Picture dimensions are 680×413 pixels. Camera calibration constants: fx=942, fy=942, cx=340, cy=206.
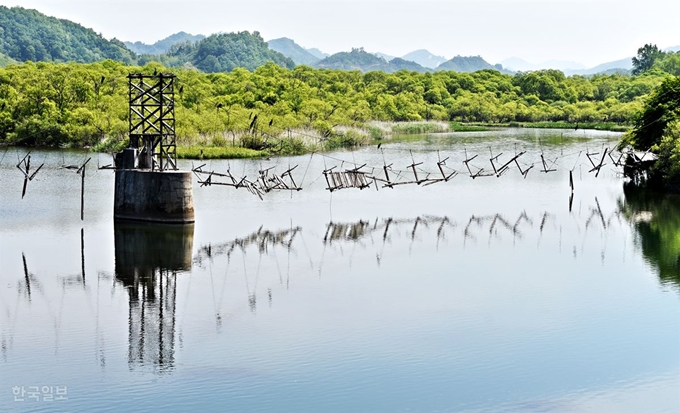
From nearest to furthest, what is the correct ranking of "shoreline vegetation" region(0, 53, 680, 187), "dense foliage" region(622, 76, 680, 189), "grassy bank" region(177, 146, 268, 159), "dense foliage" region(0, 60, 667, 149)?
"dense foliage" region(622, 76, 680, 189), "grassy bank" region(177, 146, 268, 159), "shoreline vegetation" region(0, 53, 680, 187), "dense foliage" region(0, 60, 667, 149)

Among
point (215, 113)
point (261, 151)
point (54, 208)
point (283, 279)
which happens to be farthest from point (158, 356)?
point (215, 113)

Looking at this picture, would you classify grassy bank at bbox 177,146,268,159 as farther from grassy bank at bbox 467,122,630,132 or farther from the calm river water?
grassy bank at bbox 467,122,630,132

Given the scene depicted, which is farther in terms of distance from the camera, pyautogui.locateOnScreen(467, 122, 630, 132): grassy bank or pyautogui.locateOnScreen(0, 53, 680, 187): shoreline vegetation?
pyautogui.locateOnScreen(467, 122, 630, 132): grassy bank

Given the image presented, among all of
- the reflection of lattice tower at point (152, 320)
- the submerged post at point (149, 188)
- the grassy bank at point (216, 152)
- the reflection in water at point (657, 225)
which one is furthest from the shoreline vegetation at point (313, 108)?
the reflection of lattice tower at point (152, 320)

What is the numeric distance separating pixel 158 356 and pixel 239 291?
18.6 ft

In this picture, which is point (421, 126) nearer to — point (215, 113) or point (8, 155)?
point (215, 113)

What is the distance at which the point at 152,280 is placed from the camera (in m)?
26.8

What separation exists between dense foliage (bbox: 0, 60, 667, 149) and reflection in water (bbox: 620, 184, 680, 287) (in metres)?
28.4

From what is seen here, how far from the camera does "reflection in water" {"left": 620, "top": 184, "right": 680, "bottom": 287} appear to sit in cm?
2989

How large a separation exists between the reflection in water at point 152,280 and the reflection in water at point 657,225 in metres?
14.5

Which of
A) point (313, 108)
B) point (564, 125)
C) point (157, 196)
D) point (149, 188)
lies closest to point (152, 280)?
point (157, 196)

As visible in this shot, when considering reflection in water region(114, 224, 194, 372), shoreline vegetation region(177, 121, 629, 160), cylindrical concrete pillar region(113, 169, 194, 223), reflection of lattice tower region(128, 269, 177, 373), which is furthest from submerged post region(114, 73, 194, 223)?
shoreline vegetation region(177, 121, 629, 160)

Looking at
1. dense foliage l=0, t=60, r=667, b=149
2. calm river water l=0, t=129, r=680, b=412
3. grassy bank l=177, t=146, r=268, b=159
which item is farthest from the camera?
dense foliage l=0, t=60, r=667, b=149

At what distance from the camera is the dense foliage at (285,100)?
218ft
